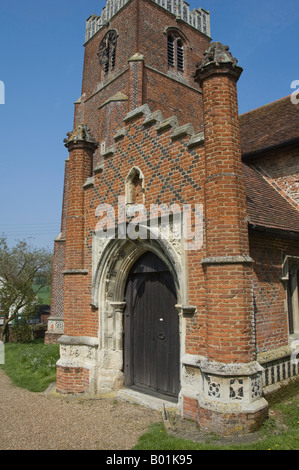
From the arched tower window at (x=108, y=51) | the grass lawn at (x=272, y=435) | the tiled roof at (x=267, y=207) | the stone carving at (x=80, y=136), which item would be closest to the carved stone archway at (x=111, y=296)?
the grass lawn at (x=272, y=435)

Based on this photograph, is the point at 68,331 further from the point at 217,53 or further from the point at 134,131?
the point at 217,53

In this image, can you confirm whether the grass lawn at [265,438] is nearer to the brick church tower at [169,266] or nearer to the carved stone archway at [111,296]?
the brick church tower at [169,266]

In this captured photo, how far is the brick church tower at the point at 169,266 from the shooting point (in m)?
5.51

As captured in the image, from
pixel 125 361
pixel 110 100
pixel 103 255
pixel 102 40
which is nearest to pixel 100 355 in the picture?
pixel 125 361

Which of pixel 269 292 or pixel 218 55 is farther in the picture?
pixel 269 292

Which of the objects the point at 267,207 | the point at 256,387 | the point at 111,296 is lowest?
the point at 256,387

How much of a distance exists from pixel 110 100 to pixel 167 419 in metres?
14.1

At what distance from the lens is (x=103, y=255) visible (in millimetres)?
8109

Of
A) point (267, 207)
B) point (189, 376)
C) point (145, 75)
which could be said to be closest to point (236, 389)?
point (189, 376)

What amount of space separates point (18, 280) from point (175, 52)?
1523 centimetres

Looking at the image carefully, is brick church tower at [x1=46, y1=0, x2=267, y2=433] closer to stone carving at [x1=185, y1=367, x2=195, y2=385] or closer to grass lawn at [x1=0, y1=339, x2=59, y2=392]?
stone carving at [x1=185, y1=367, x2=195, y2=385]

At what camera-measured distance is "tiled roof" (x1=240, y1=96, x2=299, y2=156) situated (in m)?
10.1

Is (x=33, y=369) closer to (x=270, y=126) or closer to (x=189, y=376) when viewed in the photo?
(x=189, y=376)

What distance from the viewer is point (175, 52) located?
18.8 m
